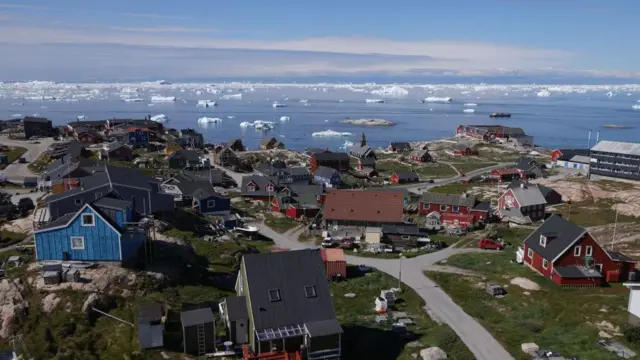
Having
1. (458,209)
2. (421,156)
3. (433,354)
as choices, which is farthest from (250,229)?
(421,156)

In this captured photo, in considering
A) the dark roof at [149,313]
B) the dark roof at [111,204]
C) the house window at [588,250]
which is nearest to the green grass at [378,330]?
the dark roof at [149,313]

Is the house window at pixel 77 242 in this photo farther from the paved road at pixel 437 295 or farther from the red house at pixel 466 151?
the red house at pixel 466 151

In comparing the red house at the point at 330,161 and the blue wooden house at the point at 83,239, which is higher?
the blue wooden house at the point at 83,239

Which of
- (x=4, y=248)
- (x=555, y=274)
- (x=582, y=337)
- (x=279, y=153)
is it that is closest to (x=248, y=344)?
(x=582, y=337)

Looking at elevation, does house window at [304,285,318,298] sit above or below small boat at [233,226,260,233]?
Answer: above

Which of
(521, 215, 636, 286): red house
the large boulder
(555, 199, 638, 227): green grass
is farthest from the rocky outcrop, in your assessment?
(555, 199, 638, 227): green grass

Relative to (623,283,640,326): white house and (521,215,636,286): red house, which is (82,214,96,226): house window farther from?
(623,283,640,326): white house

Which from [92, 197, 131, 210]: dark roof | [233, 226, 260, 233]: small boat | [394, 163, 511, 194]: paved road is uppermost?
[92, 197, 131, 210]: dark roof
